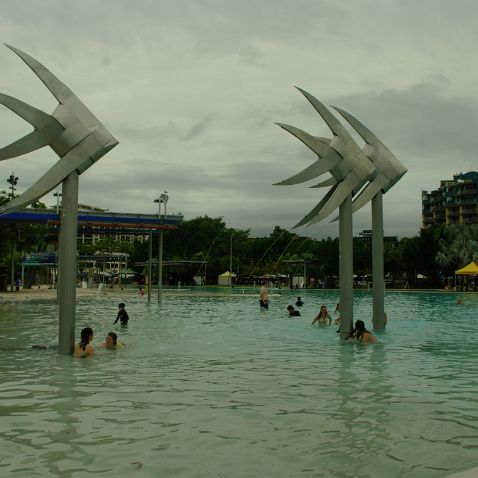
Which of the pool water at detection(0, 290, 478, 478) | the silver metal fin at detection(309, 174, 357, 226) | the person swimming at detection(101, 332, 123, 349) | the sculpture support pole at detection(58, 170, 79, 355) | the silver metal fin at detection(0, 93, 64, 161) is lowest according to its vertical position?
the pool water at detection(0, 290, 478, 478)

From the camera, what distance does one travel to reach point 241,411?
28.2 feet

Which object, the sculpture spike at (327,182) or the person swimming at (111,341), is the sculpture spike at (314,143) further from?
the person swimming at (111,341)

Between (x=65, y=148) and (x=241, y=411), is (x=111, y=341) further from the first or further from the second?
(x=241, y=411)

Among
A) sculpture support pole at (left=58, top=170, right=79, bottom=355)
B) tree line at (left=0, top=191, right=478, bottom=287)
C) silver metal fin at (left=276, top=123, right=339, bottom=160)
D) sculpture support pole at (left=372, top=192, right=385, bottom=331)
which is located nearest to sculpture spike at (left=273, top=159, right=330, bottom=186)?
silver metal fin at (left=276, top=123, right=339, bottom=160)

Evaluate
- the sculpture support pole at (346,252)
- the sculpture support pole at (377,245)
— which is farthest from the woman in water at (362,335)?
the sculpture support pole at (377,245)

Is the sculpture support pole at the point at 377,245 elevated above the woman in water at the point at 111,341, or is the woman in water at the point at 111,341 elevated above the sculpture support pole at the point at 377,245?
the sculpture support pole at the point at 377,245

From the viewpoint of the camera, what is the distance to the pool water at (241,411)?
6.24m

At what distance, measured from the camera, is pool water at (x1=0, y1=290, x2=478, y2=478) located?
6.24 metres

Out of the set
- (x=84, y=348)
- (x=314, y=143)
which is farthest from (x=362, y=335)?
(x=84, y=348)

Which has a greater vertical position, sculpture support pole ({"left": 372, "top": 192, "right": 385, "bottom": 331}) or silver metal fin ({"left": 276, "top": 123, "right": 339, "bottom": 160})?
silver metal fin ({"left": 276, "top": 123, "right": 339, "bottom": 160})

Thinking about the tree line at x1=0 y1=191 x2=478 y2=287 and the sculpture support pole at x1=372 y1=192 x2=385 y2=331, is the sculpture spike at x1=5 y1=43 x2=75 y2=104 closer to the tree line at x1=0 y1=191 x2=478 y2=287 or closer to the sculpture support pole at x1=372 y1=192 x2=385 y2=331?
the sculpture support pole at x1=372 y1=192 x2=385 y2=331

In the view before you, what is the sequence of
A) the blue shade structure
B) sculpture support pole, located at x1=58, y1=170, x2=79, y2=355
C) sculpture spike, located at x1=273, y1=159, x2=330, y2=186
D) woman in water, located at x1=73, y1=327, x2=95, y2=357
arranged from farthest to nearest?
sculpture spike, located at x1=273, y1=159, x2=330, y2=186 < woman in water, located at x1=73, y1=327, x2=95, y2=357 < sculpture support pole, located at x1=58, y1=170, x2=79, y2=355 < the blue shade structure

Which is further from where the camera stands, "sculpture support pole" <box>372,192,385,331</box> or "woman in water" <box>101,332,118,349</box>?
"sculpture support pole" <box>372,192,385,331</box>

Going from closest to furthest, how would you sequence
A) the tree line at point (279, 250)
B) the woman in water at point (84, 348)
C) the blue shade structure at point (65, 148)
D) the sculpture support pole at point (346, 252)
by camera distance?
1. the blue shade structure at point (65, 148)
2. the woman in water at point (84, 348)
3. the sculpture support pole at point (346, 252)
4. the tree line at point (279, 250)
